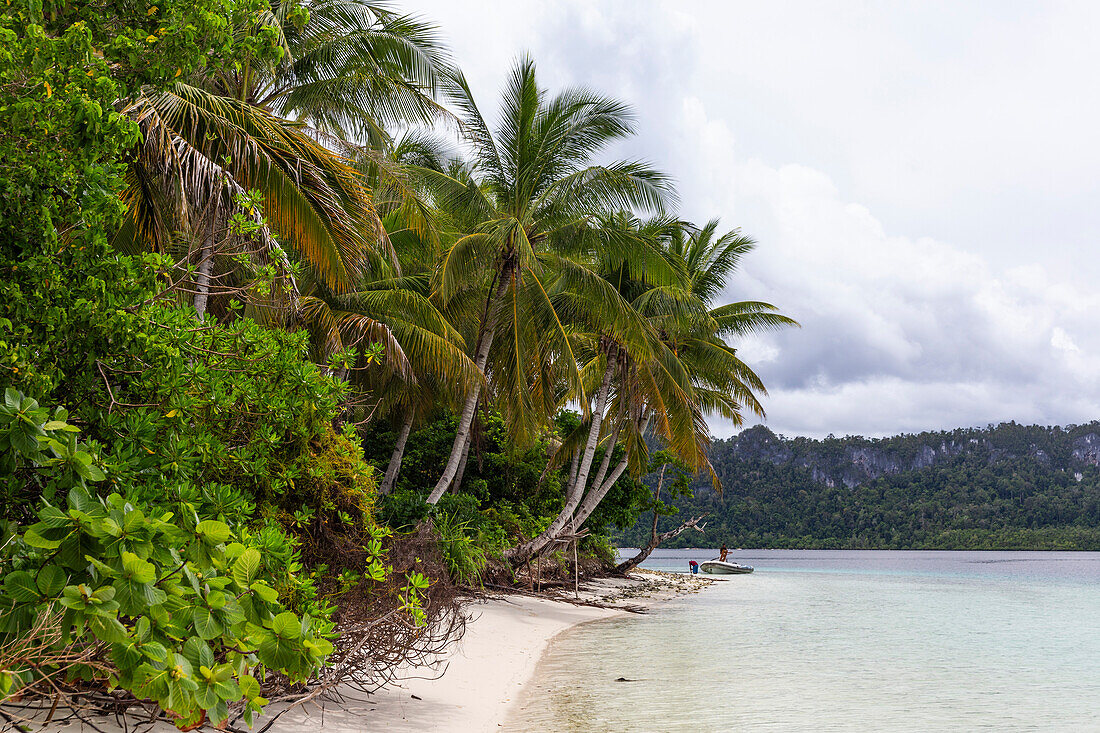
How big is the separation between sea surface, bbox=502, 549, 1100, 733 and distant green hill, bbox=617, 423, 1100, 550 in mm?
59203

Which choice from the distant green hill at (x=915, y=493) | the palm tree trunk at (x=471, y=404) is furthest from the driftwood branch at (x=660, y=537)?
the distant green hill at (x=915, y=493)

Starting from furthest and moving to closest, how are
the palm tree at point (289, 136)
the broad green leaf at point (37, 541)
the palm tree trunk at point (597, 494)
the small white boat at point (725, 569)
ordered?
the small white boat at point (725, 569) → the palm tree trunk at point (597, 494) → the palm tree at point (289, 136) → the broad green leaf at point (37, 541)

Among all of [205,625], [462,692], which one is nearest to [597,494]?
[462,692]

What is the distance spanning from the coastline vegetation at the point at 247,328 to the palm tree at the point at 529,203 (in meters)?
0.06

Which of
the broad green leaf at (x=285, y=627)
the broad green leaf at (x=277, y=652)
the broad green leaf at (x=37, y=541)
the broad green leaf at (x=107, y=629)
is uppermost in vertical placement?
the broad green leaf at (x=37, y=541)

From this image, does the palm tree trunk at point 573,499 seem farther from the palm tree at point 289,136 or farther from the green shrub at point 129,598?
the green shrub at point 129,598

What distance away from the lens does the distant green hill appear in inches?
2926

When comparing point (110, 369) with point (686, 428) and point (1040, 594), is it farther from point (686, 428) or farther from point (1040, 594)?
point (1040, 594)

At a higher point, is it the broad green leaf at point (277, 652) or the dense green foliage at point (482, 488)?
the dense green foliage at point (482, 488)

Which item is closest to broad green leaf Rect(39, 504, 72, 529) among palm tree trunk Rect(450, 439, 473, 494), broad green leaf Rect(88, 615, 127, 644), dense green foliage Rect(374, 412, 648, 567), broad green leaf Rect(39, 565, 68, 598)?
broad green leaf Rect(39, 565, 68, 598)

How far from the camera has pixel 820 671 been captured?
31.7ft

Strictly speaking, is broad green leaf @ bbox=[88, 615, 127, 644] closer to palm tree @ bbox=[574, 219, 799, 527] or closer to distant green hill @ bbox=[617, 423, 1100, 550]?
palm tree @ bbox=[574, 219, 799, 527]

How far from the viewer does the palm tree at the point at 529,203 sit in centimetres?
1303

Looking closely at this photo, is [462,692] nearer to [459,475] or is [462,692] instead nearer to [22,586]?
[22,586]
